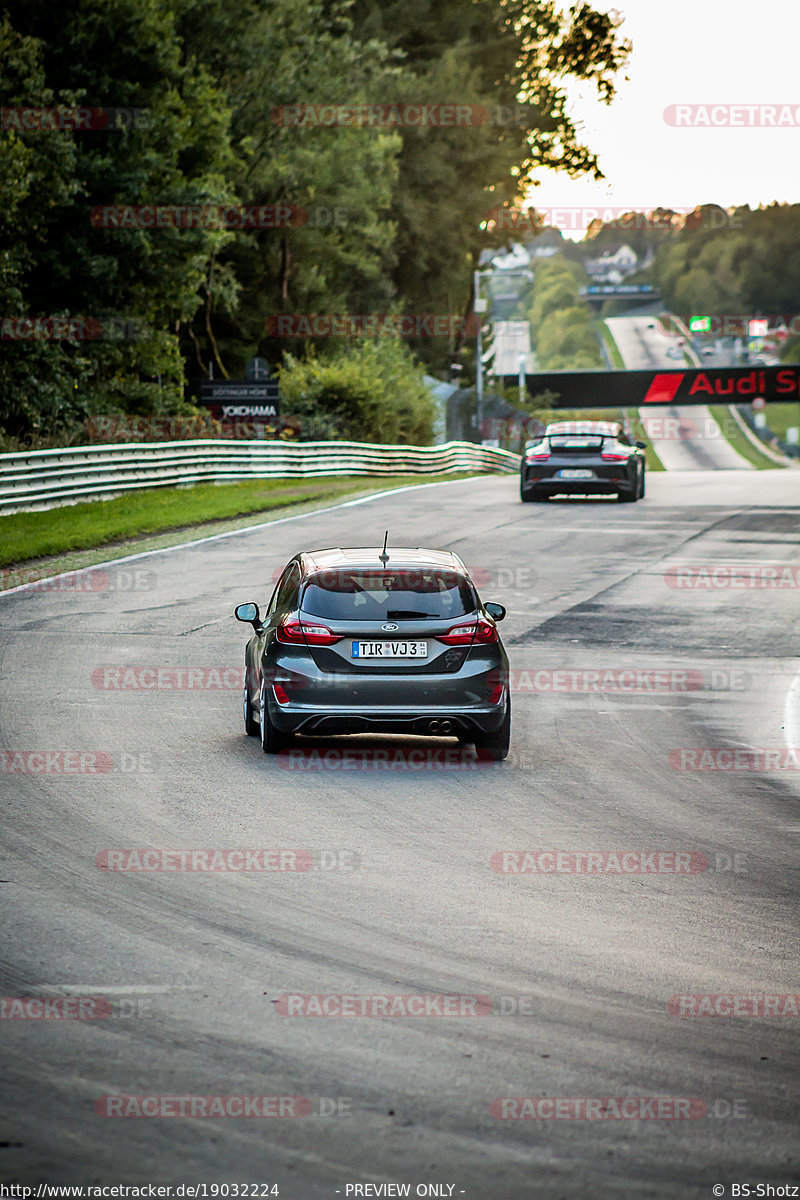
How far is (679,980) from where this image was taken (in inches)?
243

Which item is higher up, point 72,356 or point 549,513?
point 72,356

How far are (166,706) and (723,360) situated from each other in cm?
16926

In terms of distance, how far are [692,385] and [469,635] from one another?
8489cm

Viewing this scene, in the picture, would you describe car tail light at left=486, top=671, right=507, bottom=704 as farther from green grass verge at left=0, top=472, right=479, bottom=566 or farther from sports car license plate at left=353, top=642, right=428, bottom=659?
green grass verge at left=0, top=472, right=479, bottom=566

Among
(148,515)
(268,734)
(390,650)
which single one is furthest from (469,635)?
(148,515)

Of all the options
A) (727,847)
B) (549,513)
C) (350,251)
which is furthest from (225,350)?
(727,847)

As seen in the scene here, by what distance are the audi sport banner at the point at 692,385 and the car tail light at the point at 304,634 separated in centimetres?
8135

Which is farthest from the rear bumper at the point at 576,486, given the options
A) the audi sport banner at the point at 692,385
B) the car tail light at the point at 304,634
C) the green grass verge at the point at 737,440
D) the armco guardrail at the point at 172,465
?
the green grass verge at the point at 737,440

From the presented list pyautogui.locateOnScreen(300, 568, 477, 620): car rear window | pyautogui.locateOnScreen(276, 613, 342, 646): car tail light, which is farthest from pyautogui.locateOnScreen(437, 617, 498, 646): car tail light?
pyautogui.locateOnScreen(276, 613, 342, 646): car tail light

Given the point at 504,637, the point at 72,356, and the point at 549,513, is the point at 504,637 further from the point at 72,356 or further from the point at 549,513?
the point at 72,356

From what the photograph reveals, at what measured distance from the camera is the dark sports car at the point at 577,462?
30000 mm

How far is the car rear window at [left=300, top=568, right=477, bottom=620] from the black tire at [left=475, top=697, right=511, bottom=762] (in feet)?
2.66

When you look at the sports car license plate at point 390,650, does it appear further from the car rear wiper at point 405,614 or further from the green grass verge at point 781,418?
the green grass verge at point 781,418

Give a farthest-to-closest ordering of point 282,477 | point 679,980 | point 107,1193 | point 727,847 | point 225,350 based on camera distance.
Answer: point 225,350
point 282,477
point 727,847
point 679,980
point 107,1193
